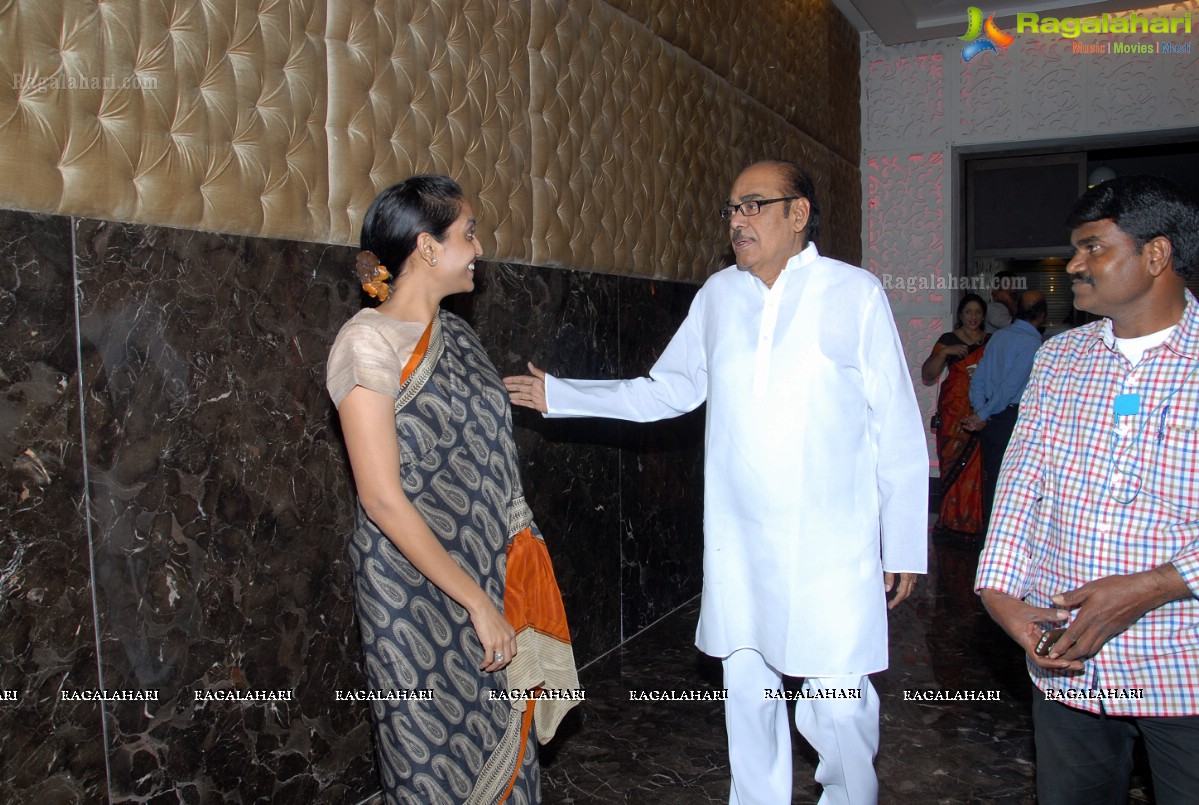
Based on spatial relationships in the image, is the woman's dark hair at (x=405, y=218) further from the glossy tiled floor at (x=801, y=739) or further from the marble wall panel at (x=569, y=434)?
the glossy tiled floor at (x=801, y=739)

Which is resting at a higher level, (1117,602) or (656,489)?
(1117,602)

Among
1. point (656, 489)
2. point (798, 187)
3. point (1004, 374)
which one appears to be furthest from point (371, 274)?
point (1004, 374)

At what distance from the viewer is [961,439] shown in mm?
5930

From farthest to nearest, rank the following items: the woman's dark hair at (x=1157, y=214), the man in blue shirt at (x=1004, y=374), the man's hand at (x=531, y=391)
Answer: the man in blue shirt at (x=1004, y=374), the man's hand at (x=531, y=391), the woman's dark hair at (x=1157, y=214)

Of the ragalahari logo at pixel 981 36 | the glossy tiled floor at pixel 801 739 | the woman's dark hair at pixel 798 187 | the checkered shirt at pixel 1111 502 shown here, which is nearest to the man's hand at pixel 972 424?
the glossy tiled floor at pixel 801 739

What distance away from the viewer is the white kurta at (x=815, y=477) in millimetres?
2176

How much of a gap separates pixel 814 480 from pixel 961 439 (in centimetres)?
417

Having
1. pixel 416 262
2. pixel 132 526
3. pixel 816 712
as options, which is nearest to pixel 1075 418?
pixel 816 712

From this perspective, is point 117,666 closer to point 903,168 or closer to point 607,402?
point 607,402

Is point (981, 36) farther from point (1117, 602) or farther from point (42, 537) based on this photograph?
point (42, 537)

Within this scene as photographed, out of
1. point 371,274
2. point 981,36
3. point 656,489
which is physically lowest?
point 656,489

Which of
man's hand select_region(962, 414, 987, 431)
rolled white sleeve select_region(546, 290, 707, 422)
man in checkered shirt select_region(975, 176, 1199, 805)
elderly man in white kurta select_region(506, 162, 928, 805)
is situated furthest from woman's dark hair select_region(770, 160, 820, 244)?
man's hand select_region(962, 414, 987, 431)

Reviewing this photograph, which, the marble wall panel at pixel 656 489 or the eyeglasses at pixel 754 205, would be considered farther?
the marble wall panel at pixel 656 489

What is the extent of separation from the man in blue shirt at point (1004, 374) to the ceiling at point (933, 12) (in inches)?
117
